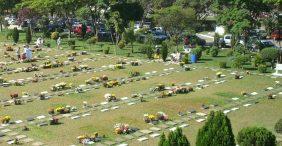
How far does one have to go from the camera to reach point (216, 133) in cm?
1759

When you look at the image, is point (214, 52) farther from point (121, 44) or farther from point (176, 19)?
point (121, 44)

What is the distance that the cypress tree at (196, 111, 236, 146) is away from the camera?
57.5 ft

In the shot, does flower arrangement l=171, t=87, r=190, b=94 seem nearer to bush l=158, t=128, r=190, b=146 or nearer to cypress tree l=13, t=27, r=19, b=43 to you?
bush l=158, t=128, r=190, b=146

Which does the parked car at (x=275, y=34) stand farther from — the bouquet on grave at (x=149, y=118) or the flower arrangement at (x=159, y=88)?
the bouquet on grave at (x=149, y=118)

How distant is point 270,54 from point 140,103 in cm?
1621

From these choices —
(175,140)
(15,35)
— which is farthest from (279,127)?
(15,35)

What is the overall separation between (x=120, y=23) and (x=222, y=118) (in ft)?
127

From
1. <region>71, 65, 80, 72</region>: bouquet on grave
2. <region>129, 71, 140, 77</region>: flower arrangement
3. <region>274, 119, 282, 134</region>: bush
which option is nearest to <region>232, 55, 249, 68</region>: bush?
<region>129, 71, 140, 77</region>: flower arrangement

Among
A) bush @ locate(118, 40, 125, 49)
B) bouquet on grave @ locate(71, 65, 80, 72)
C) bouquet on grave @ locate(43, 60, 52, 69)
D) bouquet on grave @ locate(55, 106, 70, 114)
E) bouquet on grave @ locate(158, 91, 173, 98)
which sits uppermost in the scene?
bush @ locate(118, 40, 125, 49)

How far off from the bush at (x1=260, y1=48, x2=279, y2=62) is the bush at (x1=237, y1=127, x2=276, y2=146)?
22668 millimetres

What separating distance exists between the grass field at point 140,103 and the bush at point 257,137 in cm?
337

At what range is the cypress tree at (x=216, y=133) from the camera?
690 inches

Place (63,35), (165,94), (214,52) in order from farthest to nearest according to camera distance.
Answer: (63,35), (214,52), (165,94)

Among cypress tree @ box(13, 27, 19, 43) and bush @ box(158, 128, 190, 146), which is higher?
cypress tree @ box(13, 27, 19, 43)
